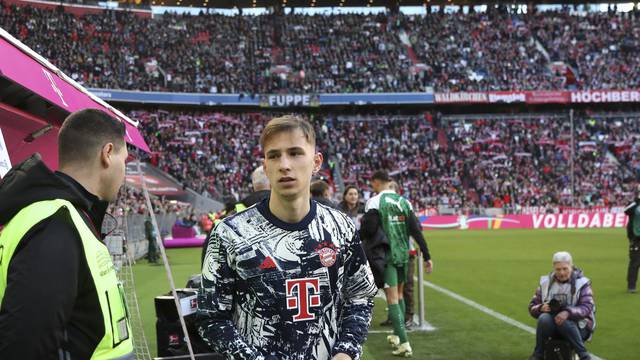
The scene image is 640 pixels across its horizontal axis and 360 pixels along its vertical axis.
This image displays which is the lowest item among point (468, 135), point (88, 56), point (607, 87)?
point (468, 135)

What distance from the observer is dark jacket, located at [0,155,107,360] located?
2.00 m

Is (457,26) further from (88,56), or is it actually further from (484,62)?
(88,56)

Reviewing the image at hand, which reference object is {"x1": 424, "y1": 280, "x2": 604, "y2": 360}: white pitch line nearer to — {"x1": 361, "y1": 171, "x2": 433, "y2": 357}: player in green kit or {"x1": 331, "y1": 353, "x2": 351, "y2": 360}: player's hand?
{"x1": 361, "y1": 171, "x2": 433, "y2": 357}: player in green kit

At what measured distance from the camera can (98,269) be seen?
2271 millimetres

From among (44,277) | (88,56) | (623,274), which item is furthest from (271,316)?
(88,56)

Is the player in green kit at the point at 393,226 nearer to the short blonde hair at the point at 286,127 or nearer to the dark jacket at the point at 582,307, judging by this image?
the dark jacket at the point at 582,307

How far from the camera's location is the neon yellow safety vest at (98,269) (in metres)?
2.09

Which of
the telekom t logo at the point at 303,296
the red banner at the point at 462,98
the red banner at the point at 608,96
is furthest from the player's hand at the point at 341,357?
the red banner at the point at 608,96

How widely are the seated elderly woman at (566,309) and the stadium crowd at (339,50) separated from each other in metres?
44.5

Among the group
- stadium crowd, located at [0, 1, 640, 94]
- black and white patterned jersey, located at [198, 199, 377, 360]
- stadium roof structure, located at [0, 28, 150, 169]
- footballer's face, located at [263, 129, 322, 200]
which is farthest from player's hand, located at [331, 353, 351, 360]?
stadium crowd, located at [0, 1, 640, 94]

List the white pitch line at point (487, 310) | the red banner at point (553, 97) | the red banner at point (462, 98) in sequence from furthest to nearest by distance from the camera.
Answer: the red banner at point (553, 97) < the red banner at point (462, 98) < the white pitch line at point (487, 310)

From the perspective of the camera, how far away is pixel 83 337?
2254 millimetres

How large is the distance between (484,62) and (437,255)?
129 feet

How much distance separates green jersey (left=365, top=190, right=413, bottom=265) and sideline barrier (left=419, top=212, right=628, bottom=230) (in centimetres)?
3068
